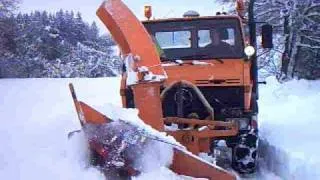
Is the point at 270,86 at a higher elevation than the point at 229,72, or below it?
below

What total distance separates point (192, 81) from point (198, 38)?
101cm

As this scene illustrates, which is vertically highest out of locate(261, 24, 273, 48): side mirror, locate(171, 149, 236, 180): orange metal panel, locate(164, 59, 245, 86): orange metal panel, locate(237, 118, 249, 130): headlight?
locate(261, 24, 273, 48): side mirror

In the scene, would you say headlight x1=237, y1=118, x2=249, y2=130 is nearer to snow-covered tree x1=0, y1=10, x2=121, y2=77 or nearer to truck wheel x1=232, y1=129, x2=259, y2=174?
truck wheel x1=232, y1=129, x2=259, y2=174

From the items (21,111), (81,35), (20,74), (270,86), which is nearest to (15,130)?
(21,111)

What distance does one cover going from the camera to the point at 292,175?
266 inches

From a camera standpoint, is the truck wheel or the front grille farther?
the truck wheel

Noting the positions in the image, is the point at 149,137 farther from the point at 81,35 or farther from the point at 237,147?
the point at 81,35

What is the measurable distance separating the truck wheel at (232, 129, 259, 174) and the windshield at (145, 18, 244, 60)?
113cm

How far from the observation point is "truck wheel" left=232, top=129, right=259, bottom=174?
7066 millimetres

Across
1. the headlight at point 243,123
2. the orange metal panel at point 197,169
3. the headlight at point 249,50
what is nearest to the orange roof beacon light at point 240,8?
the headlight at point 249,50

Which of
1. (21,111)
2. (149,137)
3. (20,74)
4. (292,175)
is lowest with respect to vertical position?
(20,74)

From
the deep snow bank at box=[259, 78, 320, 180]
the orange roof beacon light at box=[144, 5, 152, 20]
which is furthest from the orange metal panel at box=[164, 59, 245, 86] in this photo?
the orange roof beacon light at box=[144, 5, 152, 20]

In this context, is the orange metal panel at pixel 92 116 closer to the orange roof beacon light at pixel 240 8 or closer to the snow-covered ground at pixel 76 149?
the snow-covered ground at pixel 76 149

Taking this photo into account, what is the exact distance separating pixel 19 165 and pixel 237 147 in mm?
2718
